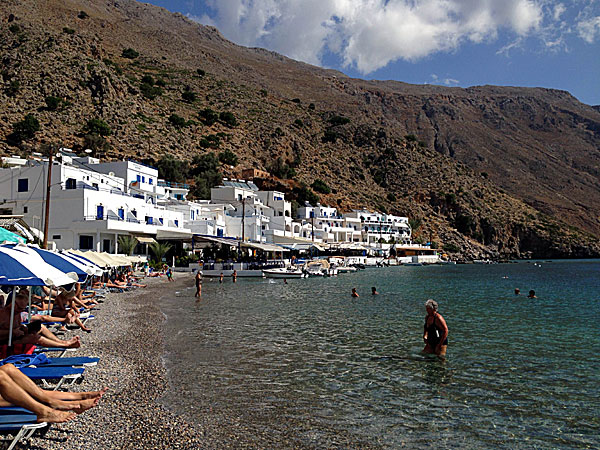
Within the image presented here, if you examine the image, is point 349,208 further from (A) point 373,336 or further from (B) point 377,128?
(A) point 373,336

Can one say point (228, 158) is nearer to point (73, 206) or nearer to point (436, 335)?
point (73, 206)

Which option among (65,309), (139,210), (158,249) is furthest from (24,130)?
(65,309)

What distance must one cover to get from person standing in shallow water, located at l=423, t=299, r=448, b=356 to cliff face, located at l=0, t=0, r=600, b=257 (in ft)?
217

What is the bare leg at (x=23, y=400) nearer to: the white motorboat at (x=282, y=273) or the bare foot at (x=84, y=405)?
the bare foot at (x=84, y=405)

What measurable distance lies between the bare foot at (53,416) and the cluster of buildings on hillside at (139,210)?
33.2 meters

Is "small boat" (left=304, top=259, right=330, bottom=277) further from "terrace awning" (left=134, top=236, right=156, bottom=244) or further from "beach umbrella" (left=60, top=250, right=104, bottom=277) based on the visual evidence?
"beach umbrella" (left=60, top=250, right=104, bottom=277)

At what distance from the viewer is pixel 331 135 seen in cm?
11781

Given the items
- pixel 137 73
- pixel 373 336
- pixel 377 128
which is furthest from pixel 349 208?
pixel 373 336

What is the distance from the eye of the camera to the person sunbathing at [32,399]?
4.95 m

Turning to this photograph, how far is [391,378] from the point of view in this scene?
30.3 feet

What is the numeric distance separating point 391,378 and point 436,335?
2.31 meters

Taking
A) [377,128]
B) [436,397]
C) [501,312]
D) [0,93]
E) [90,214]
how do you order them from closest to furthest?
[436,397]
[501,312]
[90,214]
[0,93]
[377,128]

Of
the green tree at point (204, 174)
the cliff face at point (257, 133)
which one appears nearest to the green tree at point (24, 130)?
the cliff face at point (257, 133)

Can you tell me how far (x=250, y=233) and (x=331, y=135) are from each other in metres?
64.1
